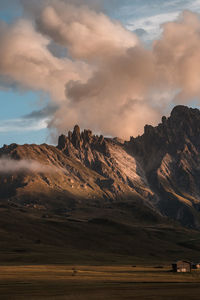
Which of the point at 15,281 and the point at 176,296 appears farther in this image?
the point at 15,281

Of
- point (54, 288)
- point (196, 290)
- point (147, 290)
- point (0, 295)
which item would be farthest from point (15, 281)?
point (196, 290)

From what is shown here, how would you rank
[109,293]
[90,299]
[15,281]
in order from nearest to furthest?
[90,299], [109,293], [15,281]

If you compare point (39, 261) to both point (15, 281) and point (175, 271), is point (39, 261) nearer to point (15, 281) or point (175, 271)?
point (175, 271)

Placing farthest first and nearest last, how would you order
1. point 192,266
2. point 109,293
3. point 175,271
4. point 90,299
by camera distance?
point 192,266 < point 175,271 < point 109,293 < point 90,299

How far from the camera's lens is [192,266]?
192m

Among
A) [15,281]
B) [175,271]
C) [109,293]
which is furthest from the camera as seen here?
[175,271]

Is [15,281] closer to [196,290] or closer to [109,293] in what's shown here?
[109,293]

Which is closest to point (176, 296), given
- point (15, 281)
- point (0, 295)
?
point (0, 295)

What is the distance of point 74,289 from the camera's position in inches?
3639

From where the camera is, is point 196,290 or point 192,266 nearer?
point 196,290

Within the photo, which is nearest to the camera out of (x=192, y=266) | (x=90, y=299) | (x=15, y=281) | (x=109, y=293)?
(x=90, y=299)

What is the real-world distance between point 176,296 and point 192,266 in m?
117

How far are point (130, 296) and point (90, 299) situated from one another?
26.5ft

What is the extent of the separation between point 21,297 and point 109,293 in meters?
17.3
